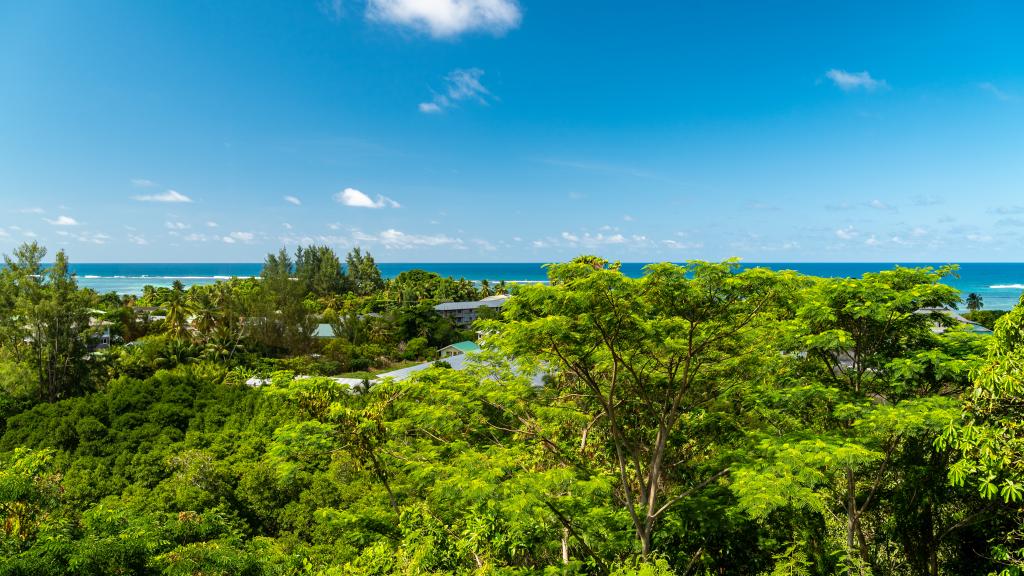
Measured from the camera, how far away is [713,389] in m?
10.5

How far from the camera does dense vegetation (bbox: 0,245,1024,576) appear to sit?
23.1ft

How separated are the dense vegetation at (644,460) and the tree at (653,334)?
5cm

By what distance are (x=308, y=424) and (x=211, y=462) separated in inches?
354

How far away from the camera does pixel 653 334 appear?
8.35m

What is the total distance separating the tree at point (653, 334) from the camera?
7.87 metres

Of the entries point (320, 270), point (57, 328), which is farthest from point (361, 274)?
point (57, 328)

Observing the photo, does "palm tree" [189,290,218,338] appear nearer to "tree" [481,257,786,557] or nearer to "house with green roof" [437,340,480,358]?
"house with green roof" [437,340,480,358]

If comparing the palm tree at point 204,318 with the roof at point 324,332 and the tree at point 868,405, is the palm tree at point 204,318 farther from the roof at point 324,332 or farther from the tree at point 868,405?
the tree at point 868,405

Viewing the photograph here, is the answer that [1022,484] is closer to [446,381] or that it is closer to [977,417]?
[977,417]

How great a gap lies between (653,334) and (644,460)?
18.5 ft

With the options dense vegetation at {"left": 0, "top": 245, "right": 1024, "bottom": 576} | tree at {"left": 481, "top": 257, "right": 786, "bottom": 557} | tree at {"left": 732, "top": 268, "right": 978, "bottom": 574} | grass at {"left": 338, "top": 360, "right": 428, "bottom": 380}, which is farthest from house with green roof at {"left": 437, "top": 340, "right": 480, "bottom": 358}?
tree at {"left": 732, "top": 268, "right": 978, "bottom": 574}

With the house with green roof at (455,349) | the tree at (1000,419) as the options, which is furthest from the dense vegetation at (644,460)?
the house with green roof at (455,349)

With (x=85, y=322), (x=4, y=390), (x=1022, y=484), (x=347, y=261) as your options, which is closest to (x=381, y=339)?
(x=85, y=322)

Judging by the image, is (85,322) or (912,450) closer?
(912,450)
